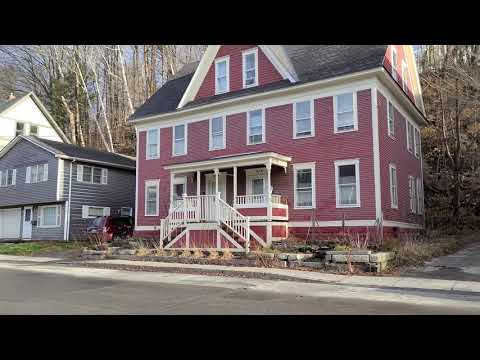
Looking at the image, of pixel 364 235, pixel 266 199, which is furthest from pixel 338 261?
pixel 266 199

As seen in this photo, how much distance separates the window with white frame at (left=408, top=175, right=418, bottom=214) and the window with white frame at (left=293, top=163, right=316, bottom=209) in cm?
655

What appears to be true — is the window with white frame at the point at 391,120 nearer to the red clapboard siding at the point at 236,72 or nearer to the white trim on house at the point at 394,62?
the white trim on house at the point at 394,62

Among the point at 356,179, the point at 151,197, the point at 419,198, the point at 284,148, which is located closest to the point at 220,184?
the point at 284,148

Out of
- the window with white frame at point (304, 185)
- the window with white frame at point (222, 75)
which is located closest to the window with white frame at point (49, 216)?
the window with white frame at point (222, 75)

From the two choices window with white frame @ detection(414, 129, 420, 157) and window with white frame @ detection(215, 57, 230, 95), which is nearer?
window with white frame @ detection(215, 57, 230, 95)

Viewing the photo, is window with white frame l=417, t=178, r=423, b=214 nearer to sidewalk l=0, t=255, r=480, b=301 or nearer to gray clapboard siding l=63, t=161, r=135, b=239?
sidewalk l=0, t=255, r=480, b=301

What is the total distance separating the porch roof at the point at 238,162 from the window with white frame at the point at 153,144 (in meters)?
3.36

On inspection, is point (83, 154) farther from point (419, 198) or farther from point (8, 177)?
point (419, 198)

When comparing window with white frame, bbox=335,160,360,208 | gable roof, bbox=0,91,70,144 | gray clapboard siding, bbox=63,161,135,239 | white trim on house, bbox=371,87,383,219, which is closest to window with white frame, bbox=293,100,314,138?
window with white frame, bbox=335,160,360,208

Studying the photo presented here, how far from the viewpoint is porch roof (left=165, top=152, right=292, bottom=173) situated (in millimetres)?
18406

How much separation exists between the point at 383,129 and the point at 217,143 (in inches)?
320

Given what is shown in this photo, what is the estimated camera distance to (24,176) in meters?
30.9

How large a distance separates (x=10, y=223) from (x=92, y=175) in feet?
26.0
